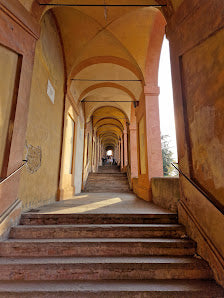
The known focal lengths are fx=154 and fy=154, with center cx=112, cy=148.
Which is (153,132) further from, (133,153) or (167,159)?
(167,159)

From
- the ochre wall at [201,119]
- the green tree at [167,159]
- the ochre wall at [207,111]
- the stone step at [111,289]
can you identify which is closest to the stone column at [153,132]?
the ochre wall at [201,119]

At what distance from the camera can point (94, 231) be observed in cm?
273

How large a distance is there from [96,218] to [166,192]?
2.00 meters

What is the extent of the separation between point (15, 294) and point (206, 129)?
3.41m

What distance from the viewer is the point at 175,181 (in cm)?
368

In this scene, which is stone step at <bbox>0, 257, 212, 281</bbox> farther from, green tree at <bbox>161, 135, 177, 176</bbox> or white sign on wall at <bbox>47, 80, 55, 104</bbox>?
green tree at <bbox>161, 135, 177, 176</bbox>

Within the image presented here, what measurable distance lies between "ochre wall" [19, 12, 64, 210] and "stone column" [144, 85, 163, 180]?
3304mm

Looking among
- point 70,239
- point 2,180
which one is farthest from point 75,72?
point 70,239

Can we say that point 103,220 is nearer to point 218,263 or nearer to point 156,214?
point 156,214

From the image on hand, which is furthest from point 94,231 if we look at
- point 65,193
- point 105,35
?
point 105,35

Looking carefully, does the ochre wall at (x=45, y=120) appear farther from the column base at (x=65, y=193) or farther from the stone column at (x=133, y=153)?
the stone column at (x=133, y=153)

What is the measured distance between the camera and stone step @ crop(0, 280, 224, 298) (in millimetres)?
1775

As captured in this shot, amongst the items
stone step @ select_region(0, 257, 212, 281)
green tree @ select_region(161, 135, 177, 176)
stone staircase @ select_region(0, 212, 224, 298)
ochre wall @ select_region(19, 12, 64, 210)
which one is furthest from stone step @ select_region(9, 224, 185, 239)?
green tree @ select_region(161, 135, 177, 176)

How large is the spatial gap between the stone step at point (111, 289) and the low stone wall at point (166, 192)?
1.73m
